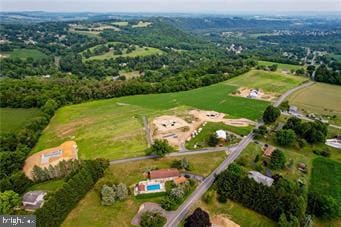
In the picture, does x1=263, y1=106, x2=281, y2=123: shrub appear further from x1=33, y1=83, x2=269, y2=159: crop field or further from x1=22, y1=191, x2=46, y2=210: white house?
x1=22, y1=191, x2=46, y2=210: white house

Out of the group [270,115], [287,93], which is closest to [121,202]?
[270,115]

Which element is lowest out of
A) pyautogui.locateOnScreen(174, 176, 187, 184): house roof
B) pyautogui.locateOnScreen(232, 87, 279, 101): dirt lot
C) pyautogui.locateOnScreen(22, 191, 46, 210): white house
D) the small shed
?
pyautogui.locateOnScreen(22, 191, 46, 210): white house

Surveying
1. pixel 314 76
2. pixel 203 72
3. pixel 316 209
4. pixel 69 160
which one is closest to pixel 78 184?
pixel 69 160

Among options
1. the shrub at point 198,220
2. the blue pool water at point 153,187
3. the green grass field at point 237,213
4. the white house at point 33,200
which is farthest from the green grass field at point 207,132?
the white house at point 33,200

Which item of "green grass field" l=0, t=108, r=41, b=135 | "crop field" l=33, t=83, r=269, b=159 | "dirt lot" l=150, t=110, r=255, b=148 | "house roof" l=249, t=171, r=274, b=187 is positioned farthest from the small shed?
"green grass field" l=0, t=108, r=41, b=135

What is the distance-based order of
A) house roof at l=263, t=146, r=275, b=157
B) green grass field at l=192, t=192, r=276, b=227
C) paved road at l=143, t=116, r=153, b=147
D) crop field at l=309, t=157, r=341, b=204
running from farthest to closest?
1. paved road at l=143, t=116, r=153, b=147
2. house roof at l=263, t=146, r=275, b=157
3. crop field at l=309, t=157, r=341, b=204
4. green grass field at l=192, t=192, r=276, b=227

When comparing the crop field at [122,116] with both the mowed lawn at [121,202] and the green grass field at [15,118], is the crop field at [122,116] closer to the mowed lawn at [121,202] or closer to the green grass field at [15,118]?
the mowed lawn at [121,202]
